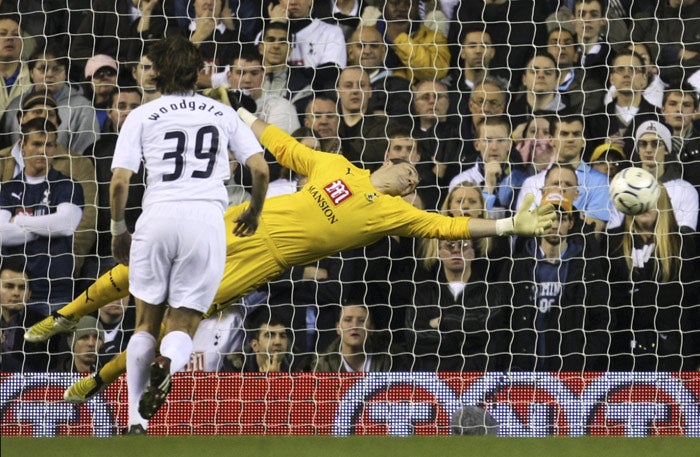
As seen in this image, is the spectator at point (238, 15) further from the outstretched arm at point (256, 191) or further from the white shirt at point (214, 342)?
the outstretched arm at point (256, 191)

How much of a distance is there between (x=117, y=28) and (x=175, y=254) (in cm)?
402

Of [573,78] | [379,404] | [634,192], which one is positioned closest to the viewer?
[634,192]

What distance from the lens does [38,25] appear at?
9695mm

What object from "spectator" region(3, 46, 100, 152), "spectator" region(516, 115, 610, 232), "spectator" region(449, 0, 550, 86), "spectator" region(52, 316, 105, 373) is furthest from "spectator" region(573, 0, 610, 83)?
"spectator" region(52, 316, 105, 373)

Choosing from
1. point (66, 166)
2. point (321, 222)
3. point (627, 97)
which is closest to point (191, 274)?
point (321, 222)

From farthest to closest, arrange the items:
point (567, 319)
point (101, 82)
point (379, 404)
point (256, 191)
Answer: point (101, 82) → point (567, 319) → point (379, 404) → point (256, 191)

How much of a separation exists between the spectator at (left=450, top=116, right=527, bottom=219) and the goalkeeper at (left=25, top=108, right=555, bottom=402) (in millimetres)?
1449

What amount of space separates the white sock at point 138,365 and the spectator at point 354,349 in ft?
8.89

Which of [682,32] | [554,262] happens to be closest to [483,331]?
[554,262]

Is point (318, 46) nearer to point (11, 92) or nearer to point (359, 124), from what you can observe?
point (359, 124)

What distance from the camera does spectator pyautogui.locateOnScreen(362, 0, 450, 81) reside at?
9.61 metres

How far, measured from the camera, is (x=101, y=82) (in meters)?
9.38

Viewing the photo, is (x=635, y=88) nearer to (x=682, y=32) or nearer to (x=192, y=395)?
(x=682, y=32)

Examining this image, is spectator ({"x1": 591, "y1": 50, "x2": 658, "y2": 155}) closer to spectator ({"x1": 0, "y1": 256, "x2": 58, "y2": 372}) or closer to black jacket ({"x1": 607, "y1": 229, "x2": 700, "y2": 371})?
black jacket ({"x1": 607, "y1": 229, "x2": 700, "y2": 371})
